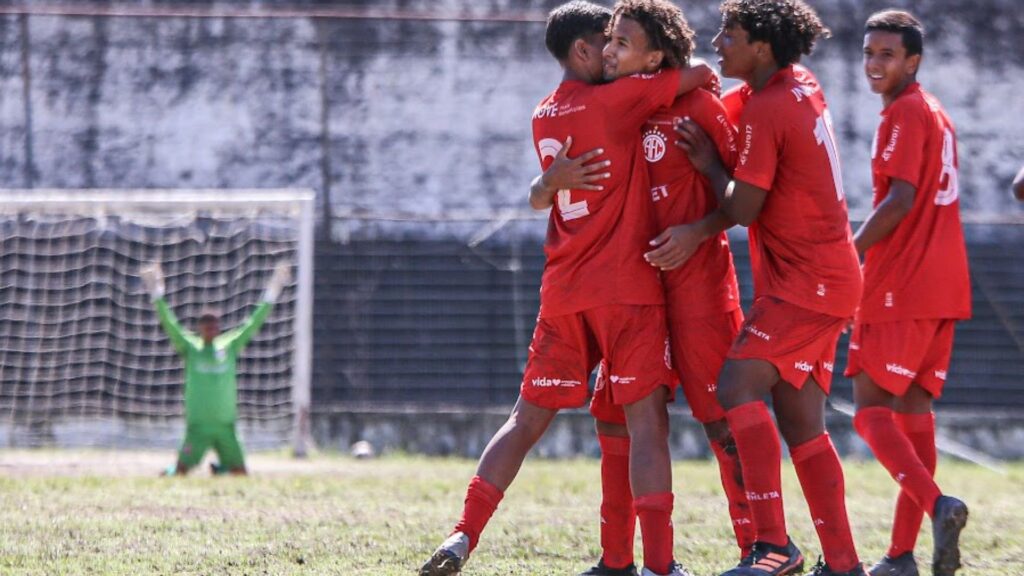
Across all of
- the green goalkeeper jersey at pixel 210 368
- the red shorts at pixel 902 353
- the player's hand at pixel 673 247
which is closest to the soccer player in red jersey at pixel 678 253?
the player's hand at pixel 673 247

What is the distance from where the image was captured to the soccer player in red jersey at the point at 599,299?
4.70m

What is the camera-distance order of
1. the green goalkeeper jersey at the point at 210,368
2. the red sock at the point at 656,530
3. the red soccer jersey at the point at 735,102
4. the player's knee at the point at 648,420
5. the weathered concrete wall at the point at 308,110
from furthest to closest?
the weathered concrete wall at the point at 308,110
the green goalkeeper jersey at the point at 210,368
the red soccer jersey at the point at 735,102
the player's knee at the point at 648,420
the red sock at the point at 656,530

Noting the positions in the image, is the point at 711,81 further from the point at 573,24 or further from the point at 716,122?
the point at 573,24

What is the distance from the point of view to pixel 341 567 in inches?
200

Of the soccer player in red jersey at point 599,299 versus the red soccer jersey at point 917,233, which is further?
the red soccer jersey at point 917,233

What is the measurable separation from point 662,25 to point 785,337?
1155 mm

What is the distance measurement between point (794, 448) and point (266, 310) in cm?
711

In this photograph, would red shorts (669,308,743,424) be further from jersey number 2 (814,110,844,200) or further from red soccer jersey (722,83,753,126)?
red soccer jersey (722,83,753,126)

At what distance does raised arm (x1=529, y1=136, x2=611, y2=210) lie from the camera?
15.7 ft

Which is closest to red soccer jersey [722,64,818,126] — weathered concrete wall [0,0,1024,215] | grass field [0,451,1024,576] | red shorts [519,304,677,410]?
red shorts [519,304,677,410]

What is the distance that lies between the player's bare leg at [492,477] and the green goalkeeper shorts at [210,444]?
6.34m

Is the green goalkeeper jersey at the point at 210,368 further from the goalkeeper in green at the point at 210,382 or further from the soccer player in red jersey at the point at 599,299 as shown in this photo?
the soccer player in red jersey at the point at 599,299

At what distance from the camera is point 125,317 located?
43.7 ft

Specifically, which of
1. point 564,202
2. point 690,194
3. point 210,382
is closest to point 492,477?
point 564,202
